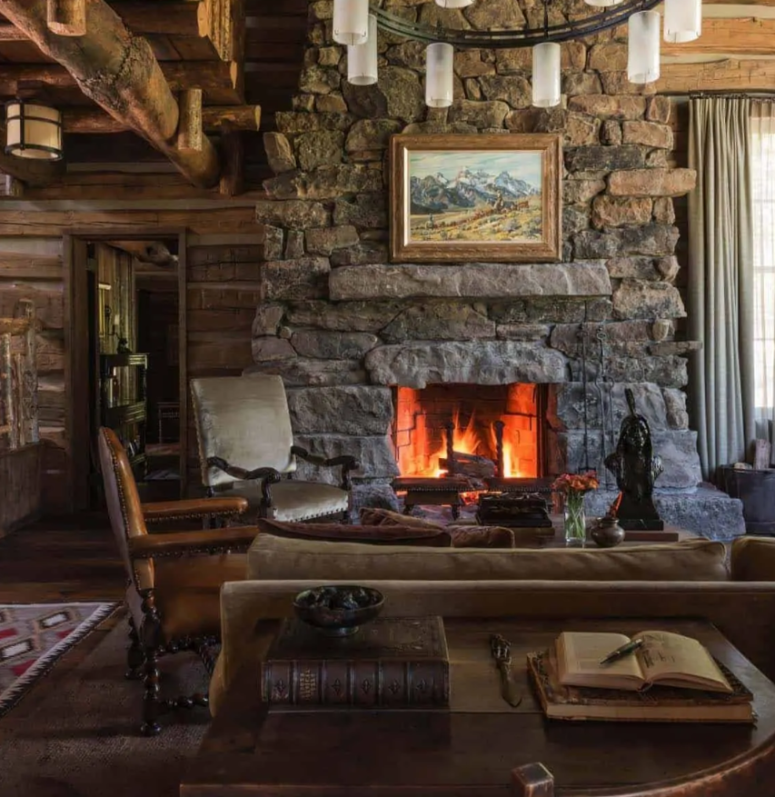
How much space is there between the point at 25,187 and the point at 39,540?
8.55ft

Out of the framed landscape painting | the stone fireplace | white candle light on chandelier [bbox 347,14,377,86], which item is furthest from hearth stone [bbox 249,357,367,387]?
white candle light on chandelier [bbox 347,14,377,86]

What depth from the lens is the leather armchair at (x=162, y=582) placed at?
2.48 m

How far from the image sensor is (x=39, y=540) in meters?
5.03

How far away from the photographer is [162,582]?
2693 millimetres

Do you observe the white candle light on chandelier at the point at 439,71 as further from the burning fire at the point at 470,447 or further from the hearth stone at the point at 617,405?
the burning fire at the point at 470,447

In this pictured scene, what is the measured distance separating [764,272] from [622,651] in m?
4.90

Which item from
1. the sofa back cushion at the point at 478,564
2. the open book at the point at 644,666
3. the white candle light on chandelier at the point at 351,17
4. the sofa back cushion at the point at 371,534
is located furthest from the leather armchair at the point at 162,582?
the white candle light on chandelier at the point at 351,17

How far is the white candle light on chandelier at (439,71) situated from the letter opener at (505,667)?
9.44 feet

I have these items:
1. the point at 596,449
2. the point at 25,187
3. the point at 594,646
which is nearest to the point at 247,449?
the point at 596,449

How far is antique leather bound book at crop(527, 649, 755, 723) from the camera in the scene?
1126 mm

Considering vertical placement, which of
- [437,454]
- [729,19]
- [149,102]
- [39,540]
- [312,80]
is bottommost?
[39,540]

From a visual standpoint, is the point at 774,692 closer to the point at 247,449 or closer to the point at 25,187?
the point at 247,449

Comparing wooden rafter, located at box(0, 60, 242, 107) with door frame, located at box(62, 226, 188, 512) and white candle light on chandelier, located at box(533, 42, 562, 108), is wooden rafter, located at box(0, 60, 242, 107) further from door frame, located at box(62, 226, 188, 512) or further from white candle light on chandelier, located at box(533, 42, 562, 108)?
white candle light on chandelier, located at box(533, 42, 562, 108)

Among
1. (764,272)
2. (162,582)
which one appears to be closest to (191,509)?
(162,582)
